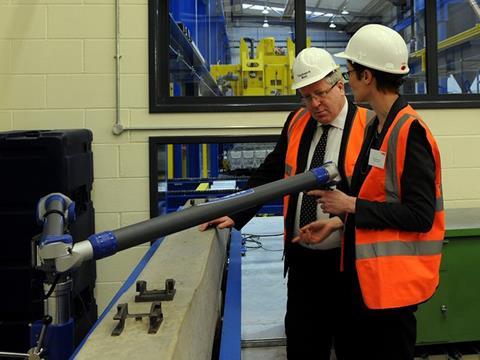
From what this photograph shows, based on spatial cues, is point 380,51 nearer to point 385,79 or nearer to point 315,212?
point 385,79

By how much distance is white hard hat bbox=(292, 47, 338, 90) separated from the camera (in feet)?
5.31

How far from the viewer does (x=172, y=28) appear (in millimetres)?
2711

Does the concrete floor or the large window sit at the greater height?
the large window

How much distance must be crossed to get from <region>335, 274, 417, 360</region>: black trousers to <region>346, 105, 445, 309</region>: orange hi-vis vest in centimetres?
8

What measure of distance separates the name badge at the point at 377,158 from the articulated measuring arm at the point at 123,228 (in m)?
0.21

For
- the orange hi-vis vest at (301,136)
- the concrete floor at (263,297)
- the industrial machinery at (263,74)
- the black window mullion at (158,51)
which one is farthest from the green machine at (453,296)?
the black window mullion at (158,51)

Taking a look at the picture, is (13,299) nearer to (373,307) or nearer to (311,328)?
(311,328)

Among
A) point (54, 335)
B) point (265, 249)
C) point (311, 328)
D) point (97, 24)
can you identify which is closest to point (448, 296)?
point (311, 328)

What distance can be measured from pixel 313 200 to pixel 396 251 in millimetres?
412

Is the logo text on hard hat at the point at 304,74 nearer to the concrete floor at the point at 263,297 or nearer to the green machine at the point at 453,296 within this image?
the green machine at the point at 453,296

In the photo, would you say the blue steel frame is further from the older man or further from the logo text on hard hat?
the logo text on hard hat

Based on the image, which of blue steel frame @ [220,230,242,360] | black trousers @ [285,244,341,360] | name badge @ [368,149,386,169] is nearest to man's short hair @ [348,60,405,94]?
name badge @ [368,149,386,169]

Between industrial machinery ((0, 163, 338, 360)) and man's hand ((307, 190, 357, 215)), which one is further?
man's hand ((307, 190, 357, 215))

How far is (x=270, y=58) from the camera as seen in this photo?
321cm
